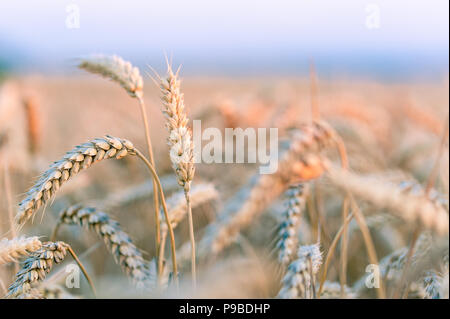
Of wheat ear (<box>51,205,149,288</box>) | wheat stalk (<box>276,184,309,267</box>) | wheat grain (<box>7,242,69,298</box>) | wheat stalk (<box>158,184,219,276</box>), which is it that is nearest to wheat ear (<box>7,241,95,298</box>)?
wheat grain (<box>7,242,69,298</box>)

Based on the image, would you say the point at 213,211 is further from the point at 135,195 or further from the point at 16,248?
the point at 16,248

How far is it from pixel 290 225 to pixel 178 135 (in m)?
0.33

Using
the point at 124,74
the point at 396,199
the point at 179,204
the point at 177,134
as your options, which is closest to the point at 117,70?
the point at 124,74

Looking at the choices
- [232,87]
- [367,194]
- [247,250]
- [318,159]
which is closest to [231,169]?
[247,250]

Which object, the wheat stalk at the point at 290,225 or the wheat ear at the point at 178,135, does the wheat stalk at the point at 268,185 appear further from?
the wheat ear at the point at 178,135

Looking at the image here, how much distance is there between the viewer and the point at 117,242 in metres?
0.87

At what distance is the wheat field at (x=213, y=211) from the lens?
76cm

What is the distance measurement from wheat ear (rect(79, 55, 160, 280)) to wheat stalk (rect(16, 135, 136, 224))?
105mm

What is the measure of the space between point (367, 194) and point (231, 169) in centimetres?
96

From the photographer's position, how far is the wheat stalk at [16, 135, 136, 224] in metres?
0.69

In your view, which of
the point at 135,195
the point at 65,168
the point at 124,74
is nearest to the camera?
the point at 65,168

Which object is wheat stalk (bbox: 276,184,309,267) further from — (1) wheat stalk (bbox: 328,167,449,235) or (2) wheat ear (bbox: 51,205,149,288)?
(2) wheat ear (bbox: 51,205,149,288)

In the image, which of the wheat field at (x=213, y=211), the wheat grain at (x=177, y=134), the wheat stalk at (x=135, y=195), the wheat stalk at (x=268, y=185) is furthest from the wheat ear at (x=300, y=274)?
the wheat stalk at (x=135, y=195)

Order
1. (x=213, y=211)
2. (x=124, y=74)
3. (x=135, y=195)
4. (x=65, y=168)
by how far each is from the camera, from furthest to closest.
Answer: (x=213, y=211) → (x=135, y=195) → (x=124, y=74) → (x=65, y=168)
